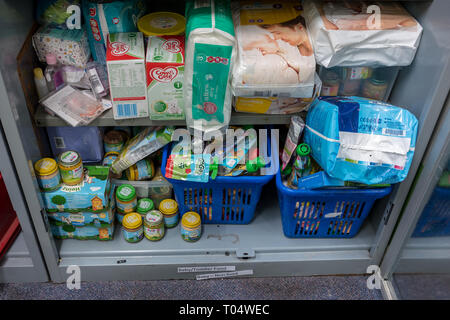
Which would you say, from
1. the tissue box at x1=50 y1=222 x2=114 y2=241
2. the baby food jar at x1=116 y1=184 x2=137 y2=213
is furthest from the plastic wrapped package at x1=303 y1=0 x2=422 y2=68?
the tissue box at x1=50 y1=222 x2=114 y2=241

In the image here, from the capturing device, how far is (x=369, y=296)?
154 cm

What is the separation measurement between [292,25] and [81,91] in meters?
0.73

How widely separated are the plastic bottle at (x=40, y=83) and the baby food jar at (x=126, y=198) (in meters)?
0.44

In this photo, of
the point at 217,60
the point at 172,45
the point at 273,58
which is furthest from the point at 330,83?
the point at 172,45

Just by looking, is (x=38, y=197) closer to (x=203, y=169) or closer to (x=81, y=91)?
(x=81, y=91)

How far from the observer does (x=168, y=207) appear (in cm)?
156

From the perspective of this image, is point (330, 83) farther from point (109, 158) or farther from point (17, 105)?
point (17, 105)

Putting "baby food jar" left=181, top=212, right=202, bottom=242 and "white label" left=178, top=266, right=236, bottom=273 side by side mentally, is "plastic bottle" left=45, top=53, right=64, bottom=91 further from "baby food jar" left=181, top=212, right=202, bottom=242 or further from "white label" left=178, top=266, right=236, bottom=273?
"white label" left=178, top=266, right=236, bottom=273

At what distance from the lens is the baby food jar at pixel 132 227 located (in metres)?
1.51

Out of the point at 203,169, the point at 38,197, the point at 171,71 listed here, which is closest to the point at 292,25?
the point at 171,71

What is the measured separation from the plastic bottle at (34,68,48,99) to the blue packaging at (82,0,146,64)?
178 mm

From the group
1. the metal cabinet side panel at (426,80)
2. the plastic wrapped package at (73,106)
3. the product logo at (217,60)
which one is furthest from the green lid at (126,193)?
the metal cabinet side panel at (426,80)

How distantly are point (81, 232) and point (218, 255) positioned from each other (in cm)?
53

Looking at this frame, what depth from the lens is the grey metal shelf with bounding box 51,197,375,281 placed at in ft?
4.99
